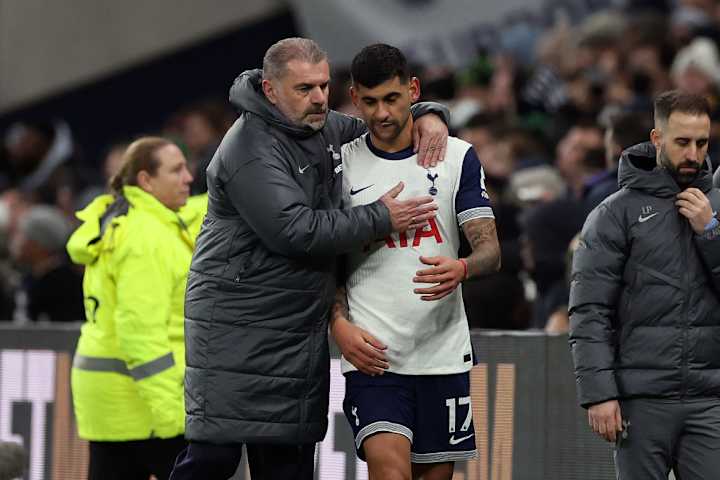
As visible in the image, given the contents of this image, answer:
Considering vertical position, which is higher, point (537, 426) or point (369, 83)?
point (369, 83)

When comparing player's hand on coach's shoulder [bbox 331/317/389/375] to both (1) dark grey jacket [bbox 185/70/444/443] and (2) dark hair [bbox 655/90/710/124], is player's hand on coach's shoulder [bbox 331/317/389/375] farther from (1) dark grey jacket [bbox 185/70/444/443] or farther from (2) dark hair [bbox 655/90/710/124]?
(2) dark hair [bbox 655/90/710/124]

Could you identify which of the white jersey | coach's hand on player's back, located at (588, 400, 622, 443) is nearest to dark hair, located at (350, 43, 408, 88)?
the white jersey

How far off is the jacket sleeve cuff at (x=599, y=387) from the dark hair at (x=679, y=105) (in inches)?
40.5

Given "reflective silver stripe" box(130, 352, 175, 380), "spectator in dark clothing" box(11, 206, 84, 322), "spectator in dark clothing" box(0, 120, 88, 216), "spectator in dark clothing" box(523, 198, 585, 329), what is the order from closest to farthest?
"reflective silver stripe" box(130, 352, 175, 380) < "spectator in dark clothing" box(523, 198, 585, 329) < "spectator in dark clothing" box(11, 206, 84, 322) < "spectator in dark clothing" box(0, 120, 88, 216)

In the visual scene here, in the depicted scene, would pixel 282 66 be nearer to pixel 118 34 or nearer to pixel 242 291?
pixel 242 291

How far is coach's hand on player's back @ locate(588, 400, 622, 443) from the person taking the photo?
638 centimetres

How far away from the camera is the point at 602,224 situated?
6492mm

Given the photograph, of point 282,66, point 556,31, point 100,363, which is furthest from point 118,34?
point 282,66

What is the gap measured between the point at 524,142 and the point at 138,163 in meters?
4.55

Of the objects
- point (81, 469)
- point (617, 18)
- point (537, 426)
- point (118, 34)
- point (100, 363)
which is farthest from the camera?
point (118, 34)

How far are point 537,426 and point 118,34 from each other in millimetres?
8955

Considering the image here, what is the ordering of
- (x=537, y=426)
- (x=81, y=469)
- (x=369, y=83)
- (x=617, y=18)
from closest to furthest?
(x=369, y=83) < (x=537, y=426) < (x=81, y=469) < (x=617, y=18)

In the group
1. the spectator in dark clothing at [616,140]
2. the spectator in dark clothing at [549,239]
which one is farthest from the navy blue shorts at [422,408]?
the spectator in dark clothing at [549,239]

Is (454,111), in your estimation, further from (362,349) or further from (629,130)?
(362,349)
